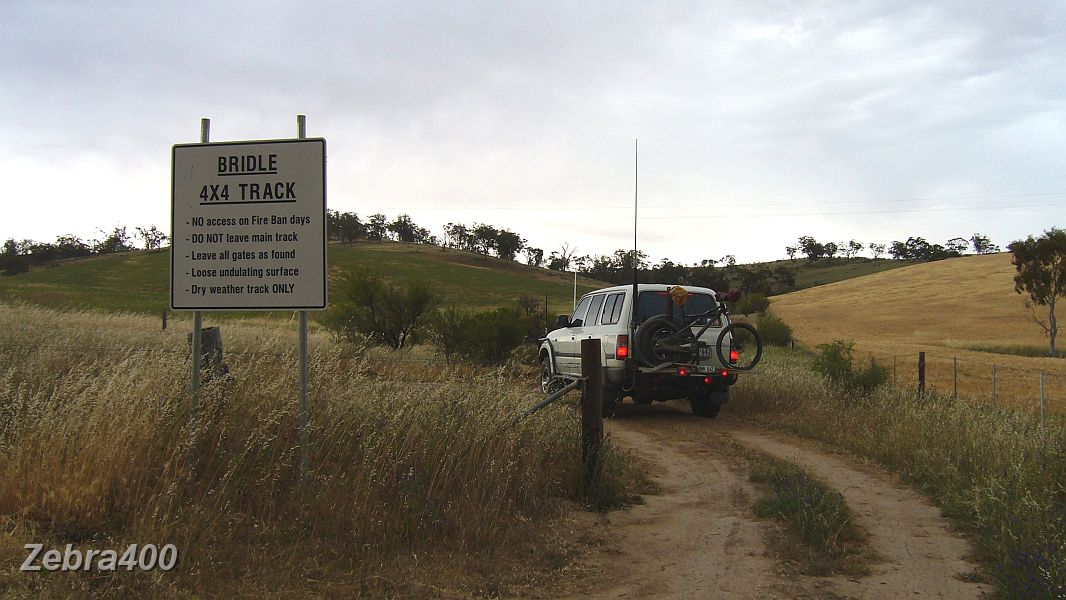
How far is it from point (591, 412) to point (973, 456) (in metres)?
4.02

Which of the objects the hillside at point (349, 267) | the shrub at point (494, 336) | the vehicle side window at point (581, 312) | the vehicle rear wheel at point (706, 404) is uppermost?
the hillside at point (349, 267)

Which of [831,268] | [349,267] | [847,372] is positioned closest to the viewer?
[847,372]

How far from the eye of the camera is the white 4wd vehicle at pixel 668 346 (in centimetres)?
1105

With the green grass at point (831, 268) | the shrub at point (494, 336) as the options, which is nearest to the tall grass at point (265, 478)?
the shrub at point (494, 336)

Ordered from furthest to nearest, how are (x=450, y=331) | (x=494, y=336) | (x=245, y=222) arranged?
(x=450, y=331), (x=494, y=336), (x=245, y=222)

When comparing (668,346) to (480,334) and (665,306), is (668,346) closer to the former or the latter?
(665,306)

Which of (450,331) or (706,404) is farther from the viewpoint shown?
(450,331)

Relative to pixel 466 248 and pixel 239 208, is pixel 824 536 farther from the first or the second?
pixel 466 248

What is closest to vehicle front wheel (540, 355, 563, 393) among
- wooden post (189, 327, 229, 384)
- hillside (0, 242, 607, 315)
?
wooden post (189, 327, 229, 384)

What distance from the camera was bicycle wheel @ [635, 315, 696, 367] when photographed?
36.2ft

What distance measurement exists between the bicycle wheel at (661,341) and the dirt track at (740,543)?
2.40 meters

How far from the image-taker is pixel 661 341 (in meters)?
11.1

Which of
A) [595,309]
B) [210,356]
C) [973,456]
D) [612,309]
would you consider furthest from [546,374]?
[210,356]

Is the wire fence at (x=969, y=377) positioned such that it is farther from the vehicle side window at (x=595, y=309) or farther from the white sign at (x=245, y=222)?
the white sign at (x=245, y=222)
